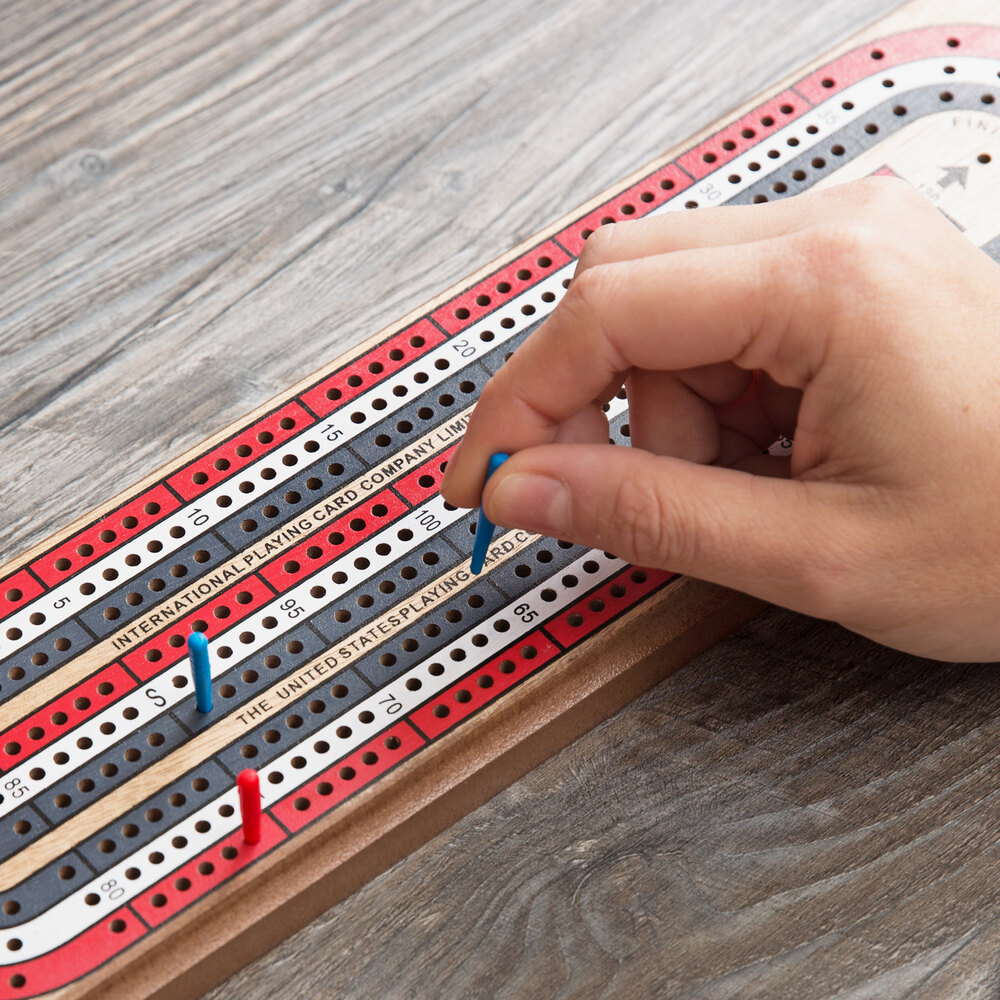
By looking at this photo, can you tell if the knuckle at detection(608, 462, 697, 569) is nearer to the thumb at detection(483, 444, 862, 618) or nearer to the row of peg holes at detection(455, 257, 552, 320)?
the thumb at detection(483, 444, 862, 618)

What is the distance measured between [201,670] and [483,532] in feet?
0.67

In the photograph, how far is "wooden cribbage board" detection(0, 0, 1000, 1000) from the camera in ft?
2.94

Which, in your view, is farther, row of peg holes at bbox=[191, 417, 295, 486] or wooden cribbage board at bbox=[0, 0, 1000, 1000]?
row of peg holes at bbox=[191, 417, 295, 486]

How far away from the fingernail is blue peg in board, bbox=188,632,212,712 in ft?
0.67

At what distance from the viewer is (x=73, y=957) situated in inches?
34.2

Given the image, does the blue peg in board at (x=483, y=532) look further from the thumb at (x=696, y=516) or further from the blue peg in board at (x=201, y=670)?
the blue peg in board at (x=201, y=670)

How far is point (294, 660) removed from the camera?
97 centimetres

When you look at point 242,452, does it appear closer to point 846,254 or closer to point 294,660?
point 294,660

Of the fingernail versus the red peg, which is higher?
the fingernail

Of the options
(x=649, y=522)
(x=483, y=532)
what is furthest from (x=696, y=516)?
(x=483, y=532)

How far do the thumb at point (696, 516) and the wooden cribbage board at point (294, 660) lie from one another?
102mm

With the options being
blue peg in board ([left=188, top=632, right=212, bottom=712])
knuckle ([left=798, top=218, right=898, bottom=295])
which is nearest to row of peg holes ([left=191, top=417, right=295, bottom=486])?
blue peg in board ([left=188, top=632, right=212, bottom=712])

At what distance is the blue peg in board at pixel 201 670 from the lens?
2.93ft

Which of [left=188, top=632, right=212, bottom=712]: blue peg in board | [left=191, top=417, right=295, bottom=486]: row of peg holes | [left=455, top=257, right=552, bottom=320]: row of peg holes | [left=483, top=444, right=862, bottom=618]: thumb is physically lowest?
[left=483, top=444, right=862, bottom=618]: thumb
